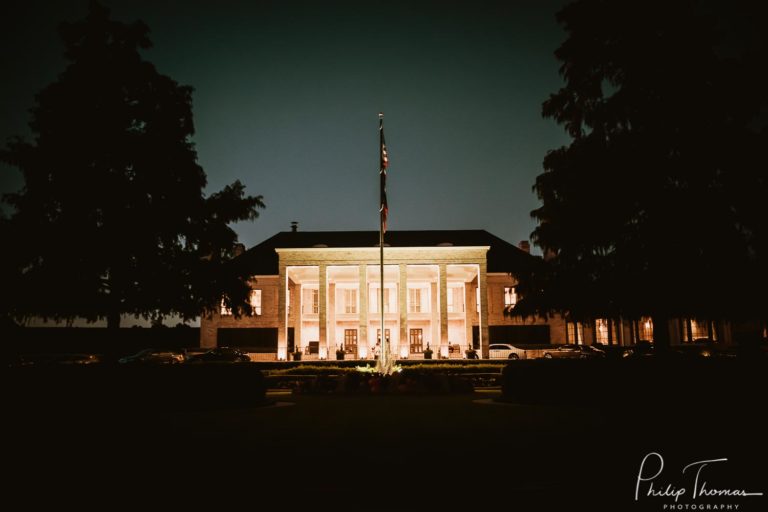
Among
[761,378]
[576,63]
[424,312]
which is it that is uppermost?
[576,63]

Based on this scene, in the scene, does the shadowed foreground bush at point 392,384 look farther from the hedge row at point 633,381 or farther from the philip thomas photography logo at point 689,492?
the philip thomas photography logo at point 689,492

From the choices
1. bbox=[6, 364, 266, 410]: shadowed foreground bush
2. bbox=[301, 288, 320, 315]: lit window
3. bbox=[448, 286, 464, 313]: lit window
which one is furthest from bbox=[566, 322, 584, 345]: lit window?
bbox=[6, 364, 266, 410]: shadowed foreground bush

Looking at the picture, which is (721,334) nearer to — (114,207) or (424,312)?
(424,312)

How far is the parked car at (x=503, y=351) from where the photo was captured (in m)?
42.7

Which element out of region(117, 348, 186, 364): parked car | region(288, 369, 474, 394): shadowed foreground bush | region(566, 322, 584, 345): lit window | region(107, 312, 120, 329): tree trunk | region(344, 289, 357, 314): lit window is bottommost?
region(288, 369, 474, 394): shadowed foreground bush

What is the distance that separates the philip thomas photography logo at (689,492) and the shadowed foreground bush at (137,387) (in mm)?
12571

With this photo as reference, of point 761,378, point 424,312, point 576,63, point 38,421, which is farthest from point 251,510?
point 424,312

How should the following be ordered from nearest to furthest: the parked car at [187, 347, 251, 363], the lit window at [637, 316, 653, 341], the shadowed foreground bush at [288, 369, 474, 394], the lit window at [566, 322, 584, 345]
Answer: the shadowed foreground bush at [288, 369, 474, 394] → the parked car at [187, 347, 251, 363] → the lit window at [637, 316, 653, 341] → the lit window at [566, 322, 584, 345]

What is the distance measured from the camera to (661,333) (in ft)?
57.8

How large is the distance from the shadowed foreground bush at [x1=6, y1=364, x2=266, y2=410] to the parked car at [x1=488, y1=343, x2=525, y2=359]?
28766 mm

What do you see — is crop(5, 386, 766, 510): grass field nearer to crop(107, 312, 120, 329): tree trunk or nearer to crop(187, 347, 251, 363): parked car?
crop(107, 312, 120, 329): tree trunk

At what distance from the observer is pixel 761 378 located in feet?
41.7

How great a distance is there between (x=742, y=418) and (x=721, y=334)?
37.8 metres

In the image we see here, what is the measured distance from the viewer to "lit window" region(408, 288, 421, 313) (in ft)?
161
